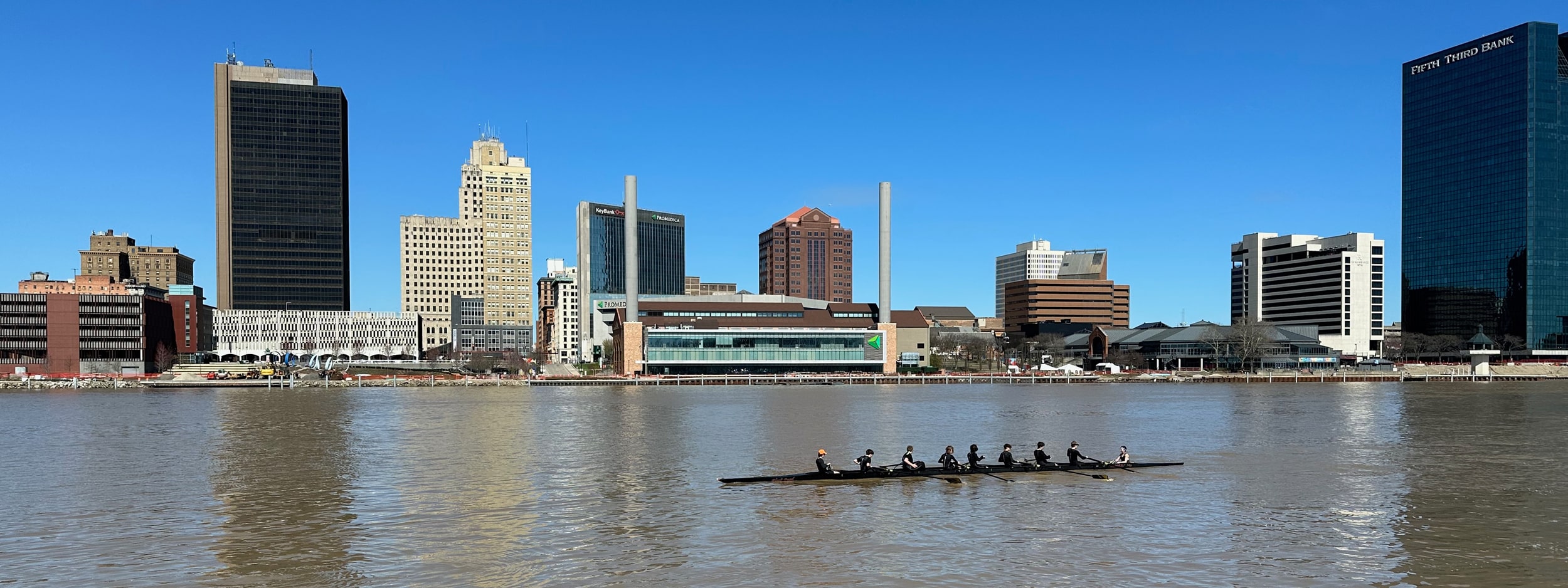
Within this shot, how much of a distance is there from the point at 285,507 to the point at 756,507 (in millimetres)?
19386

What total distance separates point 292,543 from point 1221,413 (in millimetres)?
→ 90429

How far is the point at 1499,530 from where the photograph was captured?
38281mm

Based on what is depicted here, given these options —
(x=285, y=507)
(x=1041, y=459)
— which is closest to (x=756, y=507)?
(x=1041, y=459)

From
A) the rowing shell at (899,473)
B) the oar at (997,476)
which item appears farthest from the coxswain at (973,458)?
the oar at (997,476)

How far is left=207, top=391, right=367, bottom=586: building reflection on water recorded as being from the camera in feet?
107

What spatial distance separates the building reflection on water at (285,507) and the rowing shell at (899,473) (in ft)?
57.6

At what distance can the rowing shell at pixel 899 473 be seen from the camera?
49469mm

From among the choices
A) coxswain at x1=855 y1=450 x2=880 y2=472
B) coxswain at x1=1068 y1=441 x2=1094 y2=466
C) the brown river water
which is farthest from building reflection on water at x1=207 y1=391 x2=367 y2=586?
coxswain at x1=1068 y1=441 x2=1094 y2=466

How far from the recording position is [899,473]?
50.4 metres

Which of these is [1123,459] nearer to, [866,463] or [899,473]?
[899,473]

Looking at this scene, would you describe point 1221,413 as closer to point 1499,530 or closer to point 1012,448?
point 1012,448

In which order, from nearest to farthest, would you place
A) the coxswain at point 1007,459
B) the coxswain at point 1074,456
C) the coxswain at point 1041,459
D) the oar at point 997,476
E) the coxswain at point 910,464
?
the coxswain at point 910,464, the oar at point 997,476, the coxswain at point 1007,459, the coxswain at point 1041,459, the coxswain at point 1074,456

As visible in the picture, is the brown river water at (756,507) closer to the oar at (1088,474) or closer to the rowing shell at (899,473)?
the oar at (1088,474)

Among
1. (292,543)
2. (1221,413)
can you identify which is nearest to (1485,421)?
(1221,413)
